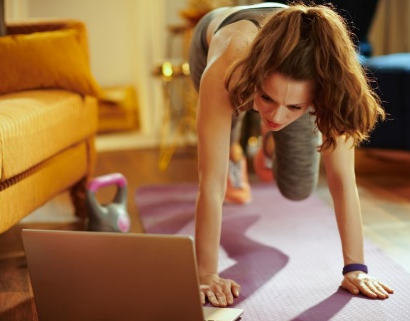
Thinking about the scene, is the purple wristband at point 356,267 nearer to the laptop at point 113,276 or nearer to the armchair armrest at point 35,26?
the laptop at point 113,276

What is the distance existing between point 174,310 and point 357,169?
2000 millimetres

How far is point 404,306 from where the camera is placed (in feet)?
5.74

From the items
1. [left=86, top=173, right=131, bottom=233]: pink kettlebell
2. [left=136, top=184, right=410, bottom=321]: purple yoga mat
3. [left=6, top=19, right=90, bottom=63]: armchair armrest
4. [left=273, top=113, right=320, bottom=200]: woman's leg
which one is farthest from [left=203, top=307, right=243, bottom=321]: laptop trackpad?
[left=6, top=19, right=90, bottom=63]: armchair armrest

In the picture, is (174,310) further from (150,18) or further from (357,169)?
(150,18)

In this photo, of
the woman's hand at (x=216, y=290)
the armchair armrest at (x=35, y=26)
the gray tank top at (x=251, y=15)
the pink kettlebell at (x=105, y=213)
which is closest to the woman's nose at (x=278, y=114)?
the gray tank top at (x=251, y=15)

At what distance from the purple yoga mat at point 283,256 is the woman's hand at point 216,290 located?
0.04 meters

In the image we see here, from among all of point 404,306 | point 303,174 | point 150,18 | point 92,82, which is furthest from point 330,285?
point 150,18

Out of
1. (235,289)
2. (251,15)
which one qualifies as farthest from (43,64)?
(235,289)

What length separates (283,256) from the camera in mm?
2188

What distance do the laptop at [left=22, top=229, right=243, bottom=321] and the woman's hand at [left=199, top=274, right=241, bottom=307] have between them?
0.29 m

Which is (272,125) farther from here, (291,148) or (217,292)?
(291,148)

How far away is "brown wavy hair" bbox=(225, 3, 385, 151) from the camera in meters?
1.56

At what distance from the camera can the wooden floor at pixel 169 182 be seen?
2.02 metres

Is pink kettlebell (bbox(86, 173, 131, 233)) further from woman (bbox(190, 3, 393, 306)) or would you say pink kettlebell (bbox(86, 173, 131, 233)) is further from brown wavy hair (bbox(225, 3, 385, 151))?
brown wavy hair (bbox(225, 3, 385, 151))
